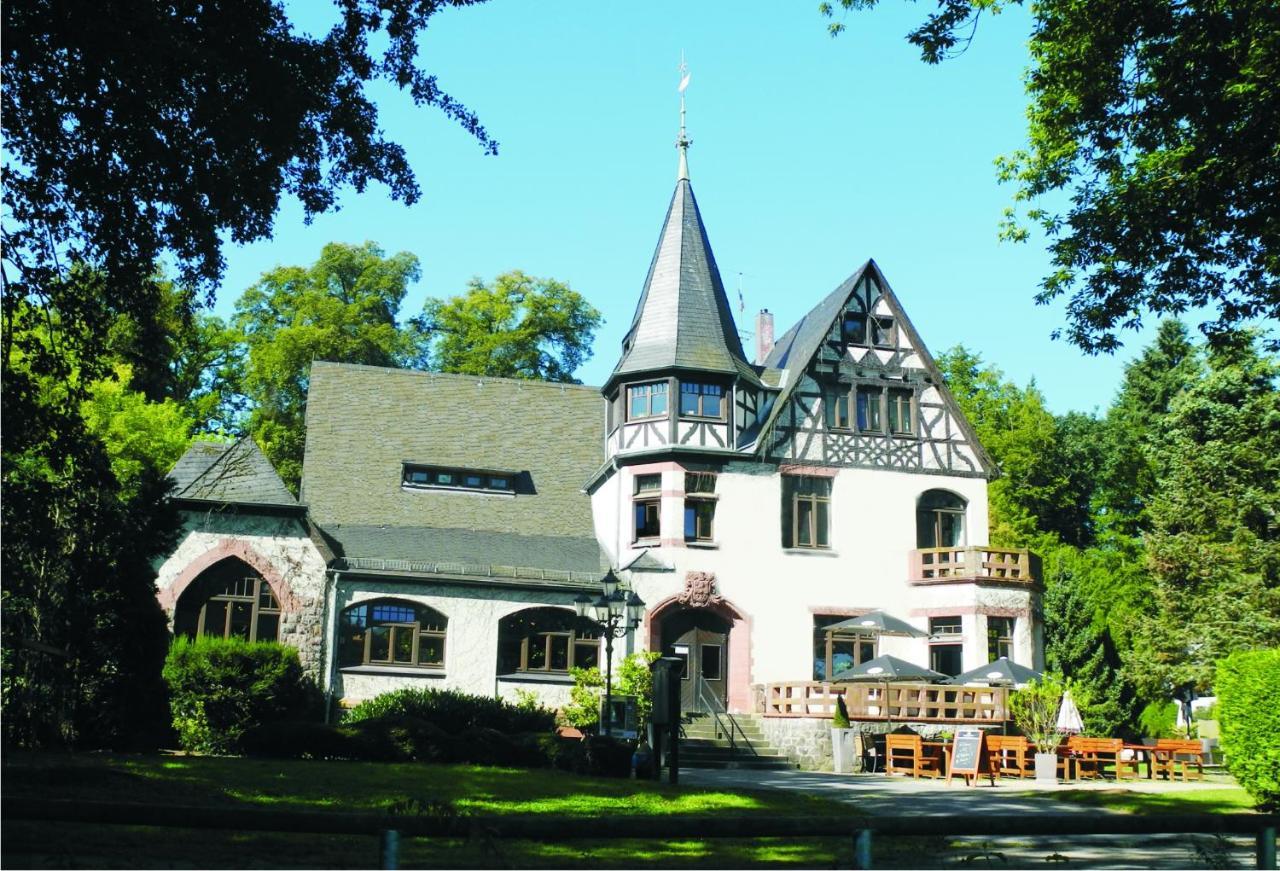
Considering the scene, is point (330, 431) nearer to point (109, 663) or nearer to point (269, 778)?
point (109, 663)

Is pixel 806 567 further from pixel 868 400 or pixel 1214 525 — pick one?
pixel 1214 525

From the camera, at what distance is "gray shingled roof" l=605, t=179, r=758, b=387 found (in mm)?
31953

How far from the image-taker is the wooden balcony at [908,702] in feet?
86.6

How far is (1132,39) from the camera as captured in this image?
1590 centimetres

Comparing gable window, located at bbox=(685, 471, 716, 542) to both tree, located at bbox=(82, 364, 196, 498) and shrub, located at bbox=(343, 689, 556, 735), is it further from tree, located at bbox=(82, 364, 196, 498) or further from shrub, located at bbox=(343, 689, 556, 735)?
tree, located at bbox=(82, 364, 196, 498)

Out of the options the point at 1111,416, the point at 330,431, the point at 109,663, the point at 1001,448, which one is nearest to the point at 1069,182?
the point at 109,663

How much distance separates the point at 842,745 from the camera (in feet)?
83.7

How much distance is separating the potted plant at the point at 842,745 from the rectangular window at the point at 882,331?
11055mm

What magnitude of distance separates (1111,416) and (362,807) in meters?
44.7

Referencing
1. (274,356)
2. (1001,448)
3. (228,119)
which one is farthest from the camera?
(1001,448)

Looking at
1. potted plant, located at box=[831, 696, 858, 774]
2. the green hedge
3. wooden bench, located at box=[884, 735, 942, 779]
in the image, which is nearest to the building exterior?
potted plant, located at box=[831, 696, 858, 774]

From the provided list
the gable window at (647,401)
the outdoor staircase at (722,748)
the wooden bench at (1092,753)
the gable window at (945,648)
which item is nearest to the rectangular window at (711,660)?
the outdoor staircase at (722,748)

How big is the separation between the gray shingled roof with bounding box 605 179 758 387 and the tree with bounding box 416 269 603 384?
1397 centimetres

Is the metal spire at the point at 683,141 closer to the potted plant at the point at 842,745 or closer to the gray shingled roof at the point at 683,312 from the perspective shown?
the gray shingled roof at the point at 683,312
